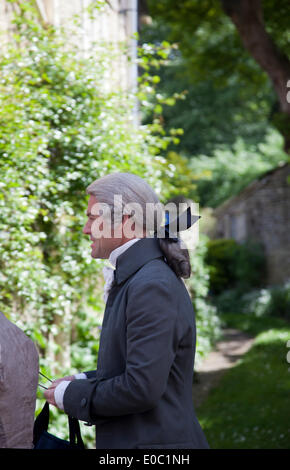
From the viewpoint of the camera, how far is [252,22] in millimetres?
9102

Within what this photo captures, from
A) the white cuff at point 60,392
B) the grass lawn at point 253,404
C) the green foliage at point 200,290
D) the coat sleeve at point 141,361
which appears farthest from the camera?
the green foliage at point 200,290

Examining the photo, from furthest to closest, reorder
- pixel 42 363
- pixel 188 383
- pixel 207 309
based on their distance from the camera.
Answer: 1. pixel 207 309
2. pixel 42 363
3. pixel 188 383

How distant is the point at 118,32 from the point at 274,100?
23.0 m

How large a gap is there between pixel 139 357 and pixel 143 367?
0.10 feet

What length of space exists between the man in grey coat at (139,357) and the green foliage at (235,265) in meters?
17.3

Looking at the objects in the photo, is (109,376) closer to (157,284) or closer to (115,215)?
(157,284)

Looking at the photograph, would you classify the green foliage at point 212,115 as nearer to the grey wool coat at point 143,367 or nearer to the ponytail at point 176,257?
the ponytail at point 176,257

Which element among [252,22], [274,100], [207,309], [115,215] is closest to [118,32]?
[252,22]

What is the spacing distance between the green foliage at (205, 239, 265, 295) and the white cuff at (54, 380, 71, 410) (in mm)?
17341

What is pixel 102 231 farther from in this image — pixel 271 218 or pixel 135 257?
pixel 271 218

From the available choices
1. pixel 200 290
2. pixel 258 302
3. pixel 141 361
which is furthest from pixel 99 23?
pixel 258 302

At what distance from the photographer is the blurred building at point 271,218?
765 inches

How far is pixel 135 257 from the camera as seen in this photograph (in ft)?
6.01

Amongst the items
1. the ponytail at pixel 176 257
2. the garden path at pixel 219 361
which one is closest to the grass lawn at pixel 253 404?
the garden path at pixel 219 361
